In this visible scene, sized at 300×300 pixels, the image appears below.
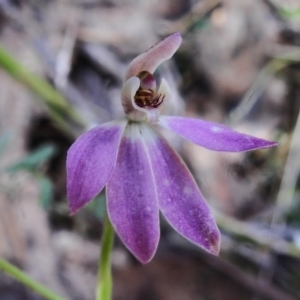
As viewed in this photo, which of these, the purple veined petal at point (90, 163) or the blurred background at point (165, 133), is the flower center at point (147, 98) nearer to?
the purple veined petal at point (90, 163)

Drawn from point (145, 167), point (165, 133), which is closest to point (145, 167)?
point (145, 167)

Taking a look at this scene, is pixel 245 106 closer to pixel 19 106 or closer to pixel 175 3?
pixel 175 3

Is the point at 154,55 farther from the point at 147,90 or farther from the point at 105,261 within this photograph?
the point at 105,261

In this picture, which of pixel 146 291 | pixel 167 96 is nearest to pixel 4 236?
pixel 146 291

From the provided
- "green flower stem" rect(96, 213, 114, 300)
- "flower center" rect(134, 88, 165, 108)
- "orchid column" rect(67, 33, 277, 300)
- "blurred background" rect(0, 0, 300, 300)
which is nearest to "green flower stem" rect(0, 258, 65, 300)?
"green flower stem" rect(96, 213, 114, 300)

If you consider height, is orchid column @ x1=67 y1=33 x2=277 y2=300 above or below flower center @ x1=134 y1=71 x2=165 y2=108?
below

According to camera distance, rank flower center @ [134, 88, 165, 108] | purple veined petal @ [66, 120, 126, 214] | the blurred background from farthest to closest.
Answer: the blurred background < flower center @ [134, 88, 165, 108] < purple veined petal @ [66, 120, 126, 214]

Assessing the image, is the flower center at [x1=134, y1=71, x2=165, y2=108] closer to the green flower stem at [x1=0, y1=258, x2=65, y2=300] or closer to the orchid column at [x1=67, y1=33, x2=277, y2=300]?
the orchid column at [x1=67, y1=33, x2=277, y2=300]
